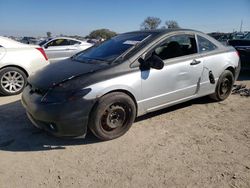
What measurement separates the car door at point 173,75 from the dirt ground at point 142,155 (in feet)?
1.42

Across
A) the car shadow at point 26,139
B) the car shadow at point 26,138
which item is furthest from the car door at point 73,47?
the car shadow at point 26,139

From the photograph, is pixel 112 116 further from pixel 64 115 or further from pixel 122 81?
pixel 64 115

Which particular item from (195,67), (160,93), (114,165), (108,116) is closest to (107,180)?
(114,165)

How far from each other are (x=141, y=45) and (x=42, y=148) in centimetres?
212

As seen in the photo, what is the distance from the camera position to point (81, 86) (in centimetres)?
357

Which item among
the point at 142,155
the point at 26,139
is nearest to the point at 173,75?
the point at 142,155

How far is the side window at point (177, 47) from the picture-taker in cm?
449

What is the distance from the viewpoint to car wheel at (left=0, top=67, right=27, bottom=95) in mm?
6402

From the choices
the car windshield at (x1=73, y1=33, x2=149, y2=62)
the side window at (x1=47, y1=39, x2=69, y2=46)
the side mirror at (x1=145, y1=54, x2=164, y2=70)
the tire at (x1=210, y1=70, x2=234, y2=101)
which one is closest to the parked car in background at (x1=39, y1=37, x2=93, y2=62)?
the side window at (x1=47, y1=39, x2=69, y2=46)

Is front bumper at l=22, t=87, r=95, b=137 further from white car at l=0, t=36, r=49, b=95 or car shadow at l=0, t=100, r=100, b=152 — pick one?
white car at l=0, t=36, r=49, b=95

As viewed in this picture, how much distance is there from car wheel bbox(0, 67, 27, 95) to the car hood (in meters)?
2.53

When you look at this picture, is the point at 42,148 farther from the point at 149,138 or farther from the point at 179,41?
the point at 179,41

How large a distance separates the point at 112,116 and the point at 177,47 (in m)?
1.78

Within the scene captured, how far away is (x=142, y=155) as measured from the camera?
3479 mm
